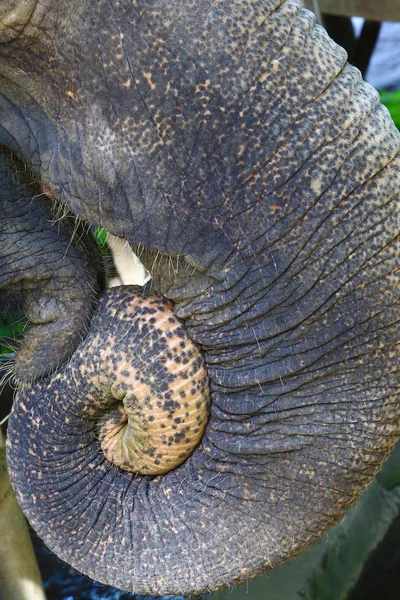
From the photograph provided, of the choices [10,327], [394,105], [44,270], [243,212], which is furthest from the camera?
[394,105]

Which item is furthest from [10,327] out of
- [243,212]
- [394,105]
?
[394,105]

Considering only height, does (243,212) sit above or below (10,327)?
above

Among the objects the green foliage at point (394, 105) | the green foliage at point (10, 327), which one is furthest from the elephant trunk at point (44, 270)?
the green foliage at point (394, 105)

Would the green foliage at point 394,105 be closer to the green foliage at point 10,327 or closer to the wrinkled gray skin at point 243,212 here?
the green foliage at point 10,327

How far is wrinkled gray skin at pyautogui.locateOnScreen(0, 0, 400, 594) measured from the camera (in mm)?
1529

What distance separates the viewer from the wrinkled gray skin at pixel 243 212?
153cm

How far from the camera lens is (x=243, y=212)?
61.6 inches

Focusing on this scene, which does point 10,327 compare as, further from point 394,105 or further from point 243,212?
point 394,105

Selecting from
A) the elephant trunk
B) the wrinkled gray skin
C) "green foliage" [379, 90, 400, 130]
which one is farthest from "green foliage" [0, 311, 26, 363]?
"green foliage" [379, 90, 400, 130]

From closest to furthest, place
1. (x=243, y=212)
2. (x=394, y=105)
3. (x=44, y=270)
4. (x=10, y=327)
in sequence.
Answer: (x=243, y=212)
(x=44, y=270)
(x=10, y=327)
(x=394, y=105)

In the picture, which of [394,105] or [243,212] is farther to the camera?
[394,105]

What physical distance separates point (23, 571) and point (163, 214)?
1.45 meters

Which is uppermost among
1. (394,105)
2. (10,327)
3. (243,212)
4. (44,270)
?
(243,212)

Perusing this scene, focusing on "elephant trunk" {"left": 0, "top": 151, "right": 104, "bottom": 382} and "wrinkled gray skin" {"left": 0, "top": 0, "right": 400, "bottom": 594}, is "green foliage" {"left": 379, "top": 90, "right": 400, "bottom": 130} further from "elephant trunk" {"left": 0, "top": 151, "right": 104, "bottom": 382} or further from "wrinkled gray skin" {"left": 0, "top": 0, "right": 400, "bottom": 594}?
"wrinkled gray skin" {"left": 0, "top": 0, "right": 400, "bottom": 594}
